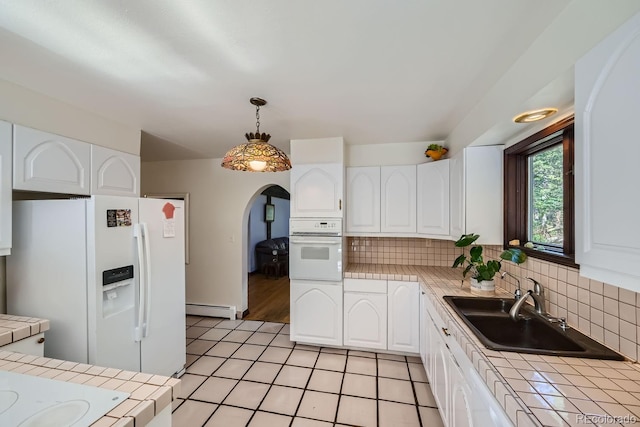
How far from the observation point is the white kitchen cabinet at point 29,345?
4.72ft

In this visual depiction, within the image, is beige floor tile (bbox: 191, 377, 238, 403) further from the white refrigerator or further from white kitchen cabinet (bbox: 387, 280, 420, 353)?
white kitchen cabinet (bbox: 387, 280, 420, 353)

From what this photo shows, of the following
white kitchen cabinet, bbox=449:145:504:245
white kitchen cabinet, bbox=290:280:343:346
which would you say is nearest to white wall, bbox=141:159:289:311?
white kitchen cabinet, bbox=290:280:343:346

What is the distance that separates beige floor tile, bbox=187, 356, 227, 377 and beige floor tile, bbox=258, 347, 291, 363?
1.37 ft

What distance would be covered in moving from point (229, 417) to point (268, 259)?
177 inches

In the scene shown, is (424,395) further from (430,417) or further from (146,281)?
(146,281)

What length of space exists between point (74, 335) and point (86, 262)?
0.49 meters

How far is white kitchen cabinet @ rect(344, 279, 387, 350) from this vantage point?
8.70ft

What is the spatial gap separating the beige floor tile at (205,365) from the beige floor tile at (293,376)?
0.66 metres

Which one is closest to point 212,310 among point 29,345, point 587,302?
point 29,345

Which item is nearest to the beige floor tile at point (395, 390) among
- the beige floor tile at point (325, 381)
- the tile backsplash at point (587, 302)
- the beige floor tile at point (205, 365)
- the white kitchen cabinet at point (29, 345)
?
the beige floor tile at point (325, 381)

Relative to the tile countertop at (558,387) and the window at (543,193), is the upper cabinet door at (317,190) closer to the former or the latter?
the window at (543,193)

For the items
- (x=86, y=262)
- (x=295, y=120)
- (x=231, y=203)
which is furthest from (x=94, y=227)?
(x=231, y=203)

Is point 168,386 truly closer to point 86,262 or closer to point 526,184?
point 86,262

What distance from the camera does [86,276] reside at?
66.7 inches
